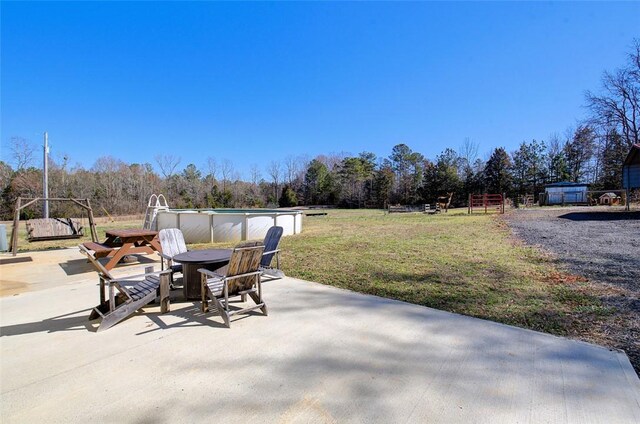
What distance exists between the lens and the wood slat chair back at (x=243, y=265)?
3.48 metres

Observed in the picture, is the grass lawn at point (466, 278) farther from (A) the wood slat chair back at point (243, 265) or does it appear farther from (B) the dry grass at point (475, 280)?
(A) the wood slat chair back at point (243, 265)

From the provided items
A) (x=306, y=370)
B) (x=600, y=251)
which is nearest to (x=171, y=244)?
(x=306, y=370)

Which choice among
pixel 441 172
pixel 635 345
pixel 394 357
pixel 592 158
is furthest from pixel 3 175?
pixel 592 158

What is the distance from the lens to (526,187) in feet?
121

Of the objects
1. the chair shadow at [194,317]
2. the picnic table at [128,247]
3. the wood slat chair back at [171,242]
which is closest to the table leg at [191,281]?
→ the chair shadow at [194,317]

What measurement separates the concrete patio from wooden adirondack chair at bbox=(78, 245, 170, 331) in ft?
0.46

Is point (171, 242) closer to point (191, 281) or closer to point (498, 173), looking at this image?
point (191, 281)

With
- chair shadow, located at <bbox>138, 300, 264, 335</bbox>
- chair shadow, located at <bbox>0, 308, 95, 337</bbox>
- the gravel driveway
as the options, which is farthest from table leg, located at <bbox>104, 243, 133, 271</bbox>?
the gravel driveway

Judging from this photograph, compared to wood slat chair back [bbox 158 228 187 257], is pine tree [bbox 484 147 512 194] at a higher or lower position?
higher

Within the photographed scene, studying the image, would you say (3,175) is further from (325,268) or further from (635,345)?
(635,345)

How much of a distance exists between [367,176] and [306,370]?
43020mm

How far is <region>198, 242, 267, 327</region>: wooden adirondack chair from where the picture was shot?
3439mm

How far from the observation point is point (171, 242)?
5.15 m

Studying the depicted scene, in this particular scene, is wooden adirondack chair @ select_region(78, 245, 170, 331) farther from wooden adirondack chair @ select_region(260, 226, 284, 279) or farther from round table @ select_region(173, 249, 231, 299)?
wooden adirondack chair @ select_region(260, 226, 284, 279)
